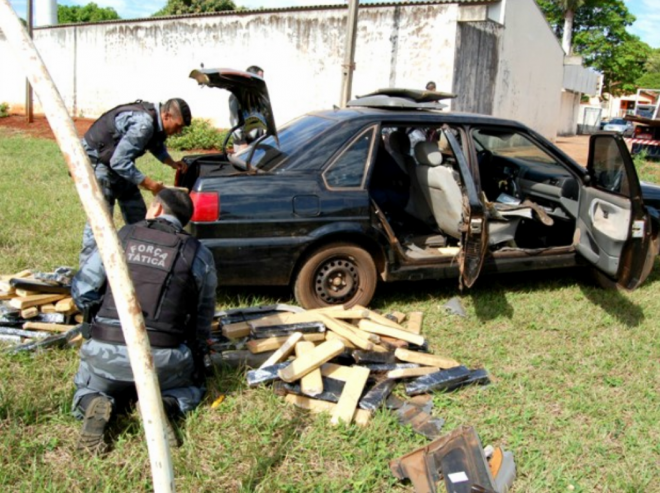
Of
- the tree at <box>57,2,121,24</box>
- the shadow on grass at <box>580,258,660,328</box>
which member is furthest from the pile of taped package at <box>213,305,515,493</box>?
the tree at <box>57,2,121,24</box>

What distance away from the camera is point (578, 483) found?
2.96m

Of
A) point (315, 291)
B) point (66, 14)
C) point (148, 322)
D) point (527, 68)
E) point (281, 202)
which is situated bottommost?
point (315, 291)

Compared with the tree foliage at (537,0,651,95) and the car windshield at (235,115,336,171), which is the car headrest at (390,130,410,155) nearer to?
the car windshield at (235,115,336,171)

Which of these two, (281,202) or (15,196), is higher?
(281,202)

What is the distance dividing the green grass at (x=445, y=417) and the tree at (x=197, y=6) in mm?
35512

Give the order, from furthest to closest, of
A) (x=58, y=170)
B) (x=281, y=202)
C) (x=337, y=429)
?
(x=58, y=170) → (x=281, y=202) → (x=337, y=429)

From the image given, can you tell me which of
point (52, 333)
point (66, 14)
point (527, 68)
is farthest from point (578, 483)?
point (66, 14)

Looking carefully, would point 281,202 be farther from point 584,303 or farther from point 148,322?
point 584,303

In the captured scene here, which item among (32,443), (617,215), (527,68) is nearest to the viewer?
(32,443)

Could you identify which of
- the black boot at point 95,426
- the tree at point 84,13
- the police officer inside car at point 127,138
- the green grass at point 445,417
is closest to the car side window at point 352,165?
the green grass at point 445,417

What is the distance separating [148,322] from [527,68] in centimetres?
1975

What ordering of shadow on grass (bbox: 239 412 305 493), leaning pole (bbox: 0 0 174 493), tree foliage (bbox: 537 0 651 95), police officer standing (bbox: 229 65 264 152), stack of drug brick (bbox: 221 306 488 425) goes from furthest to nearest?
tree foliage (bbox: 537 0 651 95)
police officer standing (bbox: 229 65 264 152)
stack of drug brick (bbox: 221 306 488 425)
shadow on grass (bbox: 239 412 305 493)
leaning pole (bbox: 0 0 174 493)

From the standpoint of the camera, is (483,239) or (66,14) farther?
(66,14)

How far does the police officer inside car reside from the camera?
4.52m
